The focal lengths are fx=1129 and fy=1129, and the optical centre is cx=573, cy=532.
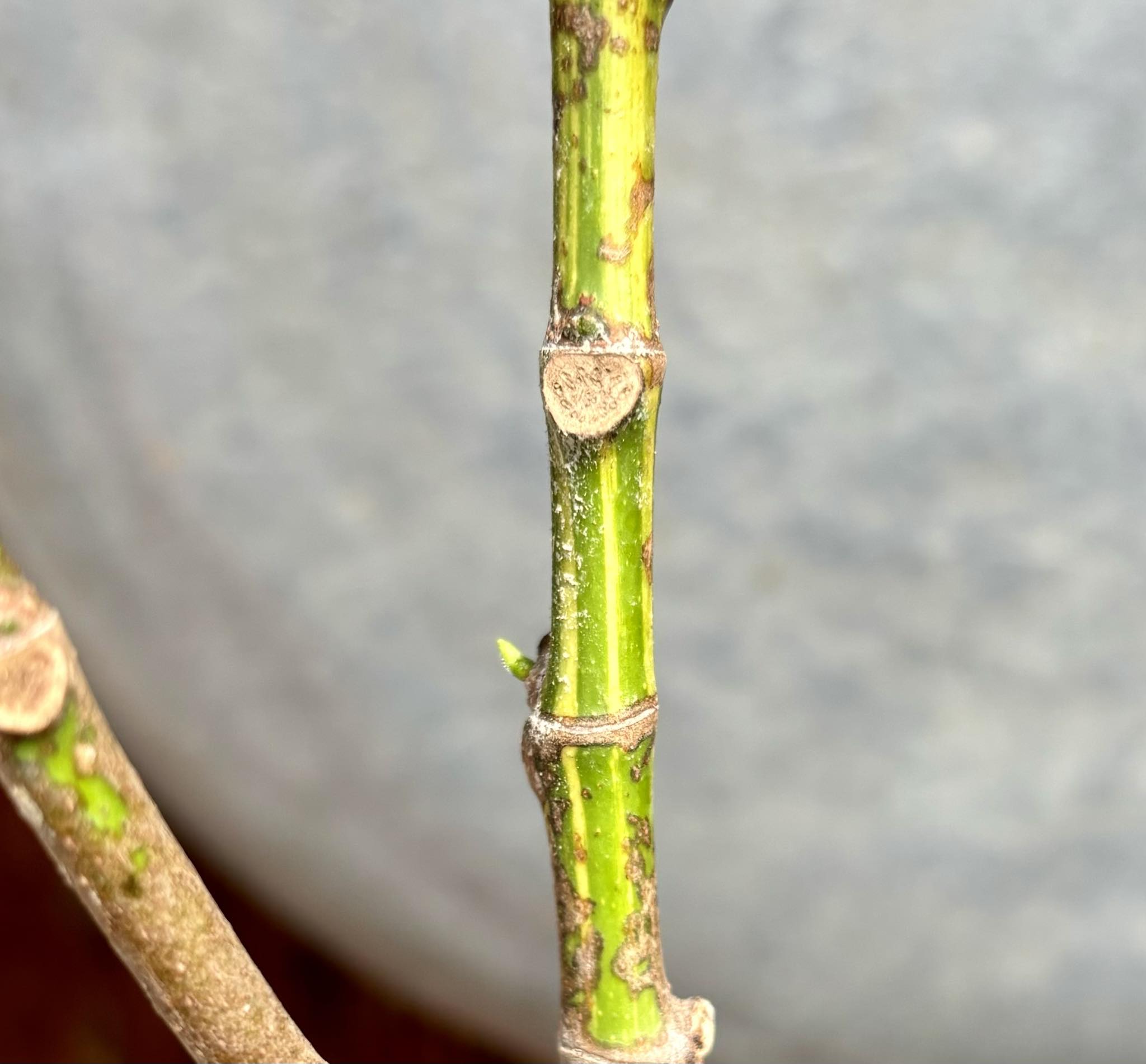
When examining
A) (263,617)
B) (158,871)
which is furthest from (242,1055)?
(263,617)

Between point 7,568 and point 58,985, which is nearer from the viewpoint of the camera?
point 7,568

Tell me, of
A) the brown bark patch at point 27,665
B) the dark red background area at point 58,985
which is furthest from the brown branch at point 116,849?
the dark red background area at point 58,985

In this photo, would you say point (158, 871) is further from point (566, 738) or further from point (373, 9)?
point (373, 9)

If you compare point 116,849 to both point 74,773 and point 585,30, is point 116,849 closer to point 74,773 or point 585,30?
point 74,773

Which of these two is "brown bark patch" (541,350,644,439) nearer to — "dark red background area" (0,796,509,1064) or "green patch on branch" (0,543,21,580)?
"green patch on branch" (0,543,21,580)

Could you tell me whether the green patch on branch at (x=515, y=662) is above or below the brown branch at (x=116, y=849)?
above

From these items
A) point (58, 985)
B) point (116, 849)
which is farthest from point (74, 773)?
point (58, 985)

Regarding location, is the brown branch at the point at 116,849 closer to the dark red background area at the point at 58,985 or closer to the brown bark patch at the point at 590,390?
the brown bark patch at the point at 590,390

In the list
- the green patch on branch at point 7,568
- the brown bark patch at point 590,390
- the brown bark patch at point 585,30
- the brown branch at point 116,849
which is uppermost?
the brown bark patch at point 585,30
